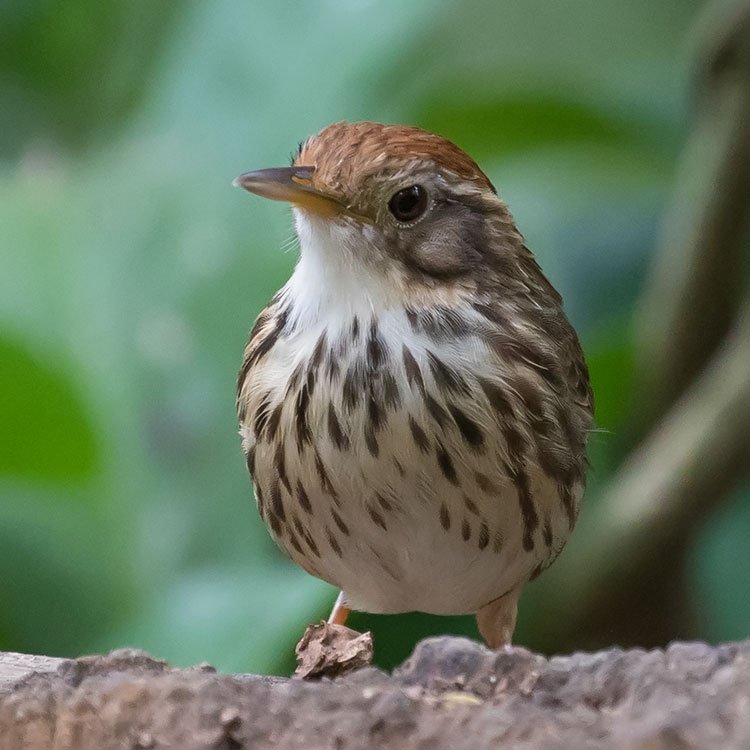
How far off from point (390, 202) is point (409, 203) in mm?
46

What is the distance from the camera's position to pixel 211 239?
12.1 ft

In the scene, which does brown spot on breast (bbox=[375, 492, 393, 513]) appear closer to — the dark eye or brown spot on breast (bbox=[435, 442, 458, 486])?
brown spot on breast (bbox=[435, 442, 458, 486])

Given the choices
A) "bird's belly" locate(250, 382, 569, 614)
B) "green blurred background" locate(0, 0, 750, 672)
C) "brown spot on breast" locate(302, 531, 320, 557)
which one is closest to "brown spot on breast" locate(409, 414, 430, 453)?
"bird's belly" locate(250, 382, 569, 614)

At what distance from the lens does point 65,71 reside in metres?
4.34

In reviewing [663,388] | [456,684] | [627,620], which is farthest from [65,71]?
[456,684]

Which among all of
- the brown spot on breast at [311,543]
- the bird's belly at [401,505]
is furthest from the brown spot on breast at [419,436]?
the brown spot on breast at [311,543]

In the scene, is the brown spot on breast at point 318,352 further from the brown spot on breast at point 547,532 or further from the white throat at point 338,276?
the brown spot on breast at point 547,532

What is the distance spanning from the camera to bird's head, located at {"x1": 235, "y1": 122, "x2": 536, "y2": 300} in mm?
2191

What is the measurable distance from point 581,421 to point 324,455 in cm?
57

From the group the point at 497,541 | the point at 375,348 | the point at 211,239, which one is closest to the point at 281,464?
the point at 375,348

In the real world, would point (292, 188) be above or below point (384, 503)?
above

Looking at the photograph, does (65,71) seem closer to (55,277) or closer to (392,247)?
(55,277)

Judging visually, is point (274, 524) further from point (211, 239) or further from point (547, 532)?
point (211, 239)

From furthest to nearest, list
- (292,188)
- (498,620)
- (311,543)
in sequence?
(498,620)
(311,543)
(292,188)
